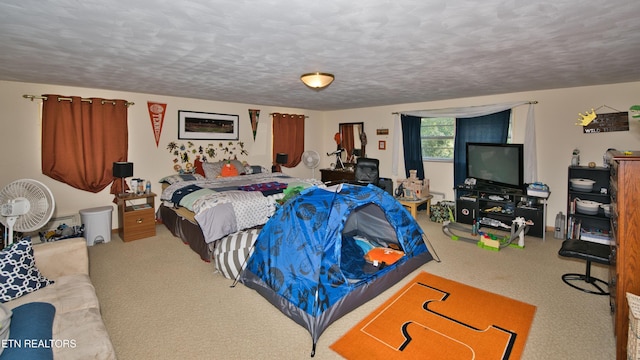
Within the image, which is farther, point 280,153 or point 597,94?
point 280,153

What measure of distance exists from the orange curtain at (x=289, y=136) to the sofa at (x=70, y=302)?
4467mm

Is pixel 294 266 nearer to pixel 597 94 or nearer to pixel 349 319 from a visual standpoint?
pixel 349 319

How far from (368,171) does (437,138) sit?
58.5 inches

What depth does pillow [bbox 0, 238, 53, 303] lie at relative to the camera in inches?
82.5

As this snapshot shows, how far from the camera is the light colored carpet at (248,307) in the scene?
2205mm

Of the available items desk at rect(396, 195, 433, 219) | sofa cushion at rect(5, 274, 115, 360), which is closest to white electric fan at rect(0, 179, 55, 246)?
sofa cushion at rect(5, 274, 115, 360)

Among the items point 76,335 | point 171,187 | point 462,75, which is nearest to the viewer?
point 76,335

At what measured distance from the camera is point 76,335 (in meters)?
1.80

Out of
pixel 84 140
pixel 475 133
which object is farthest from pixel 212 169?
pixel 475 133

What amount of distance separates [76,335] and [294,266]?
4.75 feet

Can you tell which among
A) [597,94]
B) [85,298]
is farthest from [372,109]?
[85,298]

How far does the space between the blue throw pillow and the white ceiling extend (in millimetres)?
1816

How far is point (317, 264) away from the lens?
2.48 meters

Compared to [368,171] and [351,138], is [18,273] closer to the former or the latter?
[368,171]
